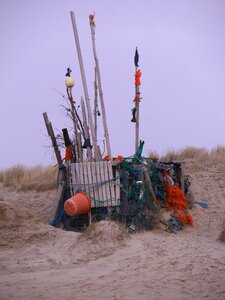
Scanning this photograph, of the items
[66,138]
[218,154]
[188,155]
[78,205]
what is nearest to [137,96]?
[66,138]

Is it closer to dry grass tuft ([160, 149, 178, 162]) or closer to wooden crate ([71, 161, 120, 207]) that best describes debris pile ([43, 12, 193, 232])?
wooden crate ([71, 161, 120, 207])

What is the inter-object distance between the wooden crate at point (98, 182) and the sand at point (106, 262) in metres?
1.10

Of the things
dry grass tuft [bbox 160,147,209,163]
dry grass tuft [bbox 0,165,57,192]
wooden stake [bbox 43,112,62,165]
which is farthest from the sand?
dry grass tuft [bbox 160,147,209,163]

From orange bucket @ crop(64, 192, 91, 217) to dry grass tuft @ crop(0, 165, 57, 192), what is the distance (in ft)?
14.7

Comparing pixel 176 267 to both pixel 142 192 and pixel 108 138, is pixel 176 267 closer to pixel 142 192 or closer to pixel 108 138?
pixel 142 192

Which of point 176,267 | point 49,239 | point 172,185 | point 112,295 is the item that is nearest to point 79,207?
point 49,239

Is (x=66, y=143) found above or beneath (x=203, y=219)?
above

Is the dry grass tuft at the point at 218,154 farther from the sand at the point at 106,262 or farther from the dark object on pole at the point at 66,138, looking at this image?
the dark object on pole at the point at 66,138

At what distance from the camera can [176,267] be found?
5594mm

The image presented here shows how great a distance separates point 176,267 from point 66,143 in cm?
432

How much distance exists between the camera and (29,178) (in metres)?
13.8

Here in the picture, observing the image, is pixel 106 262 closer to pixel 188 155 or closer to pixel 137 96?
pixel 137 96

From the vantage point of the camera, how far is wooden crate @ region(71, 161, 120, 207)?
27.9ft

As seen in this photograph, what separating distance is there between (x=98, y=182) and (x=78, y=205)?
0.67 metres
